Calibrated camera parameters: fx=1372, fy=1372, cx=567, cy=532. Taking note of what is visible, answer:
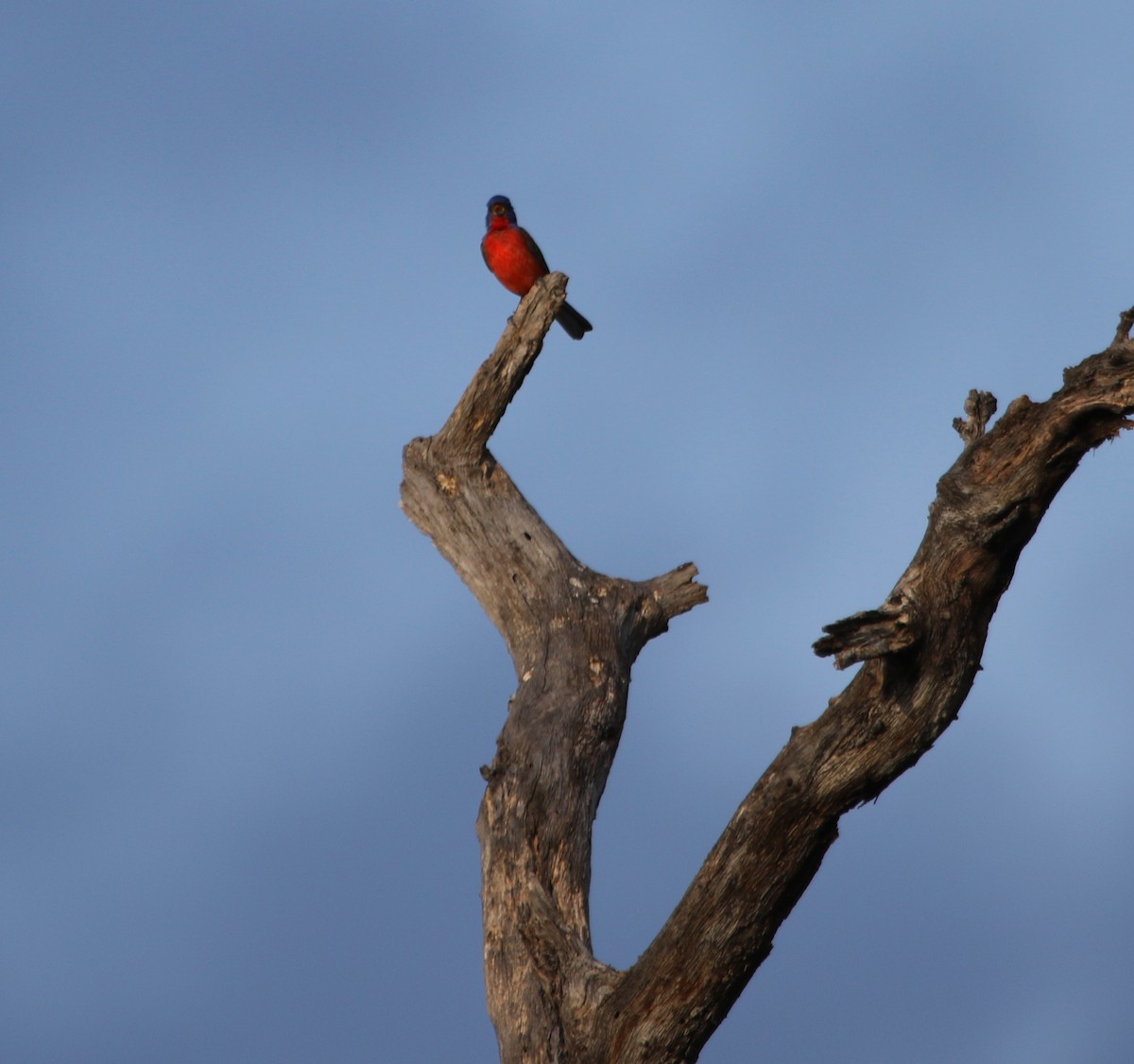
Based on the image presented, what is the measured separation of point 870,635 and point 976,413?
1.13 m

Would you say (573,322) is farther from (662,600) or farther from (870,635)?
(870,635)

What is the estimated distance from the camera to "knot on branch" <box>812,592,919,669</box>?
5027 mm

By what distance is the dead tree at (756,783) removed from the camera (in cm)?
526

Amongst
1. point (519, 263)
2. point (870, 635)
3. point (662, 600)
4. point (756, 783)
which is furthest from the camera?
point (519, 263)

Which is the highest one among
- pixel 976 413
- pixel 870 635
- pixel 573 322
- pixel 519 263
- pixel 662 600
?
pixel 519 263

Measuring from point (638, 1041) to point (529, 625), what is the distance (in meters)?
2.43

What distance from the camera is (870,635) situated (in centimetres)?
510

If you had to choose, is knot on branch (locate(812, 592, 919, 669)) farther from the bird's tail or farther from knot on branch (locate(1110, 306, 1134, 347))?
the bird's tail

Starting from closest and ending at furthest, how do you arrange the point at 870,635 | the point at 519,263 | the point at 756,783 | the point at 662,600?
the point at 870,635
the point at 756,783
the point at 662,600
the point at 519,263

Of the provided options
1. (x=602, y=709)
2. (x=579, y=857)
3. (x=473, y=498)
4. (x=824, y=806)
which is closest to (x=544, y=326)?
(x=473, y=498)

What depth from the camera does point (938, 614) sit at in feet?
17.3

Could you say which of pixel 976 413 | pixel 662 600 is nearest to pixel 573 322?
pixel 662 600

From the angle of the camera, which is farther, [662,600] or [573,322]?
[573,322]

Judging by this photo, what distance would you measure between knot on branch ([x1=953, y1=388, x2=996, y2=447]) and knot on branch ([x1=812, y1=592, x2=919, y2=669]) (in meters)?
0.83
